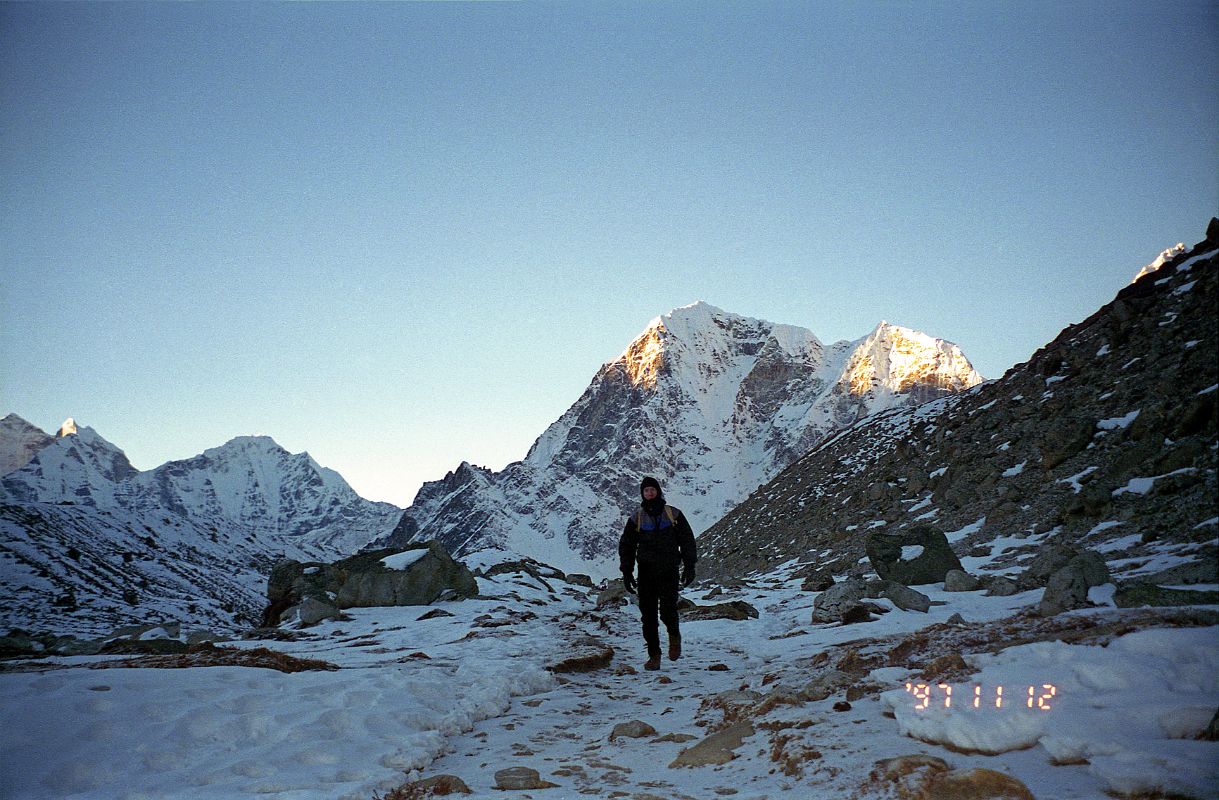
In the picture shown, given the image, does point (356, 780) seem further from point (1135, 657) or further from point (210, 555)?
point (210, 555)

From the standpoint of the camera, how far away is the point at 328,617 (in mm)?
15953

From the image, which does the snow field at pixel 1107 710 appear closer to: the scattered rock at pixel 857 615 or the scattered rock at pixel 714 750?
the scattered rock at pixel 714 750

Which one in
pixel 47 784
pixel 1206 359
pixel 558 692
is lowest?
pixel 558 692

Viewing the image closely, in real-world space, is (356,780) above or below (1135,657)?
below

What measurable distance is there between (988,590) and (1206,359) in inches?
252

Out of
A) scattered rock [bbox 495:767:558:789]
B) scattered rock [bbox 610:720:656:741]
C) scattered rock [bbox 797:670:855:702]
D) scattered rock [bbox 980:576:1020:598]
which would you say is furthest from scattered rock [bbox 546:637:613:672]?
scattered rock [bbox 980:576:1020:598]

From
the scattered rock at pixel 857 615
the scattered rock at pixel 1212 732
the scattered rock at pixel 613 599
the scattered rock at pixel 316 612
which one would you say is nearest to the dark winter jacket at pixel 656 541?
the scattered rock at pixel 857 615

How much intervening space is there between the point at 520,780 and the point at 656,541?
5.48m

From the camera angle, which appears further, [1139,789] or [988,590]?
[988,590]

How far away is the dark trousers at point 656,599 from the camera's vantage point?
9797mm

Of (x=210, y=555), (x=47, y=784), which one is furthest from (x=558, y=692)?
(x=210, y=555)

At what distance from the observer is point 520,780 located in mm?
4457

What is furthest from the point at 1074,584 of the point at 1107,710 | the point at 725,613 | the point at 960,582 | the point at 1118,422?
the point at 1118,422

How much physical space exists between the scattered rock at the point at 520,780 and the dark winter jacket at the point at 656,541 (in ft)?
16.7
